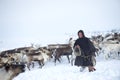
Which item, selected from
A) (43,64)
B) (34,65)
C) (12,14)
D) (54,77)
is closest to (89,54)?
(54,77)

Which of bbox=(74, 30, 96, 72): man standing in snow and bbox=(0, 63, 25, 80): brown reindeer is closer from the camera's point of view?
bbox=(0, 63, 25, 80): brown reindeer

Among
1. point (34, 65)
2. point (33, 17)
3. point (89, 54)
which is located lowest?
point (34, 65)

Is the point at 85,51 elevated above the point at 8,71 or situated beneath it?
elevated above

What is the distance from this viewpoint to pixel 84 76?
6.99 m

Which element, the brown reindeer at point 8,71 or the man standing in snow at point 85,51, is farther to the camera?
the man standing in snow at point 85,51

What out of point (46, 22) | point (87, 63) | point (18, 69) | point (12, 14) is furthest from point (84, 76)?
point (46, 22)

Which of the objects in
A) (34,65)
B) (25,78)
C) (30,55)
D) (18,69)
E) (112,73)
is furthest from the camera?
(34,65)

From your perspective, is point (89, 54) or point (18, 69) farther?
point (89, 54)

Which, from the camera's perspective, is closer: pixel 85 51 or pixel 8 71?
pixel 8 71

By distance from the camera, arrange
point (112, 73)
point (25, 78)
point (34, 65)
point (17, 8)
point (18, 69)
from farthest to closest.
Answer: point (17, 8), point (34, 65), point (25, 78), point (112, 73), point (18, 69)

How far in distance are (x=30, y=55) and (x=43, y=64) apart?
28.7 inches

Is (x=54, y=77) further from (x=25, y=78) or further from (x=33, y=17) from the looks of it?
(x=33, y=17)

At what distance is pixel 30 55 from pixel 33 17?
231 feet

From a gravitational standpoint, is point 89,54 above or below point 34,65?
above
